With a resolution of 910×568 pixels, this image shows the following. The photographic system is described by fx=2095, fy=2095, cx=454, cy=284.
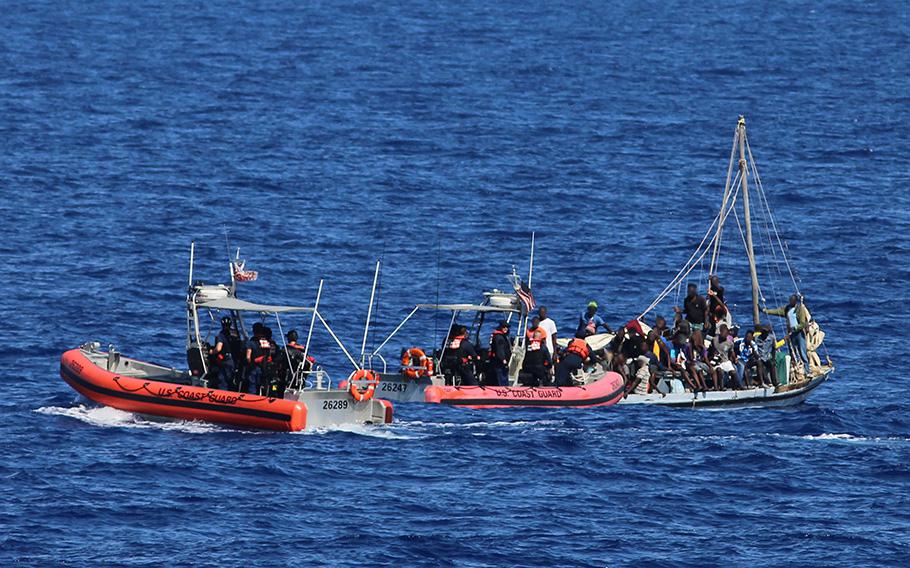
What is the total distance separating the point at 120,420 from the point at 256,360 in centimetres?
345

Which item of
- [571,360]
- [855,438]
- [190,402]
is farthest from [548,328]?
[190,402]

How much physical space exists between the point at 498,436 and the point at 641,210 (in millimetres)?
34116

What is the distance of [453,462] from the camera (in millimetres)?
45688

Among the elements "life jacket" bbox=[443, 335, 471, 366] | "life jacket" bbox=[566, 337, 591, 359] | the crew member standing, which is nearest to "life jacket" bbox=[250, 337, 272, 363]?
"life jacket" bbox=[443, 335, 471, 366]

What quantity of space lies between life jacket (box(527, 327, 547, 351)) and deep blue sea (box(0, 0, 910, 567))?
6.82 ft

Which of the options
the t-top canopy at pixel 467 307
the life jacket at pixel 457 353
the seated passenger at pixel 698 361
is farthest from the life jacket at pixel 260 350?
the seated passenger at pixel 698 361

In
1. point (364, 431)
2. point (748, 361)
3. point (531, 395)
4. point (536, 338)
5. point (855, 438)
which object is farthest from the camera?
point (748, 361)

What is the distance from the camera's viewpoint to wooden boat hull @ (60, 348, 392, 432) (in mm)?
47219

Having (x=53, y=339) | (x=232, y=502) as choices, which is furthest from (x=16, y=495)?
(x=53, y=339)

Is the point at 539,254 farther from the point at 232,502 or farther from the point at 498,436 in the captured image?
the point at 232,502

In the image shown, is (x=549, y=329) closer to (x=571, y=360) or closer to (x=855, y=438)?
(x=571, y=360)

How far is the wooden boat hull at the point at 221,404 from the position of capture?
155 feet

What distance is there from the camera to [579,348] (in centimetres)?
5275

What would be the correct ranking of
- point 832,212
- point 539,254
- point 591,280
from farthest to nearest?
1. point 832,212
2. point 539,254
3. point 591,280
